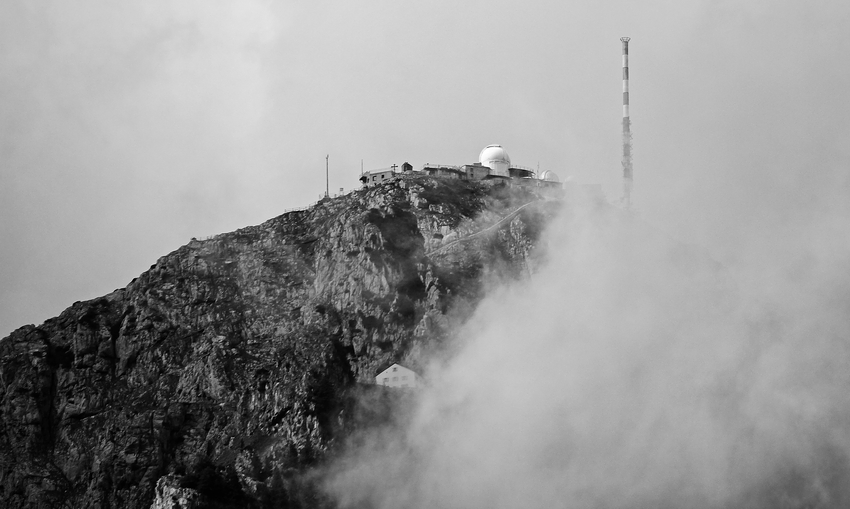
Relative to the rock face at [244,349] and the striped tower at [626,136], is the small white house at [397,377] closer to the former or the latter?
the rock face at [244,349]

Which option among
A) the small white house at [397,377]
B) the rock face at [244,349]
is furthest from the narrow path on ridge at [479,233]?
the small white house at [397,377]

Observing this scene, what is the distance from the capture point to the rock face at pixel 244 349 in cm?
15588

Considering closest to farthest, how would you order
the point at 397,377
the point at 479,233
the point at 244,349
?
the point at 397,377 < the point at 244,349 < the point at 479,233

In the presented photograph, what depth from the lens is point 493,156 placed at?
637 feet

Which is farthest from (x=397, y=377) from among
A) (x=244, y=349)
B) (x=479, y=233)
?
(x=479, y=233)

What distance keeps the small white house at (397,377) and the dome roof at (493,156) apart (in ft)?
145

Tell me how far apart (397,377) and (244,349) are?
64.0 ft

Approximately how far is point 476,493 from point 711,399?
3833 cm

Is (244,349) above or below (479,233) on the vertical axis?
below

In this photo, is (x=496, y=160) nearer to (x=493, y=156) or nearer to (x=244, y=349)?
(x=493, y=156)

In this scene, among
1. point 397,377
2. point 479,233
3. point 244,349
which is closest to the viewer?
point 397,377

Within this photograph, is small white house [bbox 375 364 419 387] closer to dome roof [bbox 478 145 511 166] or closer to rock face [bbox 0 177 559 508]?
rock face [bbox 0 177 559 508]

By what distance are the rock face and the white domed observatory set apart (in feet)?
43.1

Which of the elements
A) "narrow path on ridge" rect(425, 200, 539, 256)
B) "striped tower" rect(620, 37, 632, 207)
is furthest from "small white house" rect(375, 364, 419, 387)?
"striped tower" rect(620, 37, 632, 207)
